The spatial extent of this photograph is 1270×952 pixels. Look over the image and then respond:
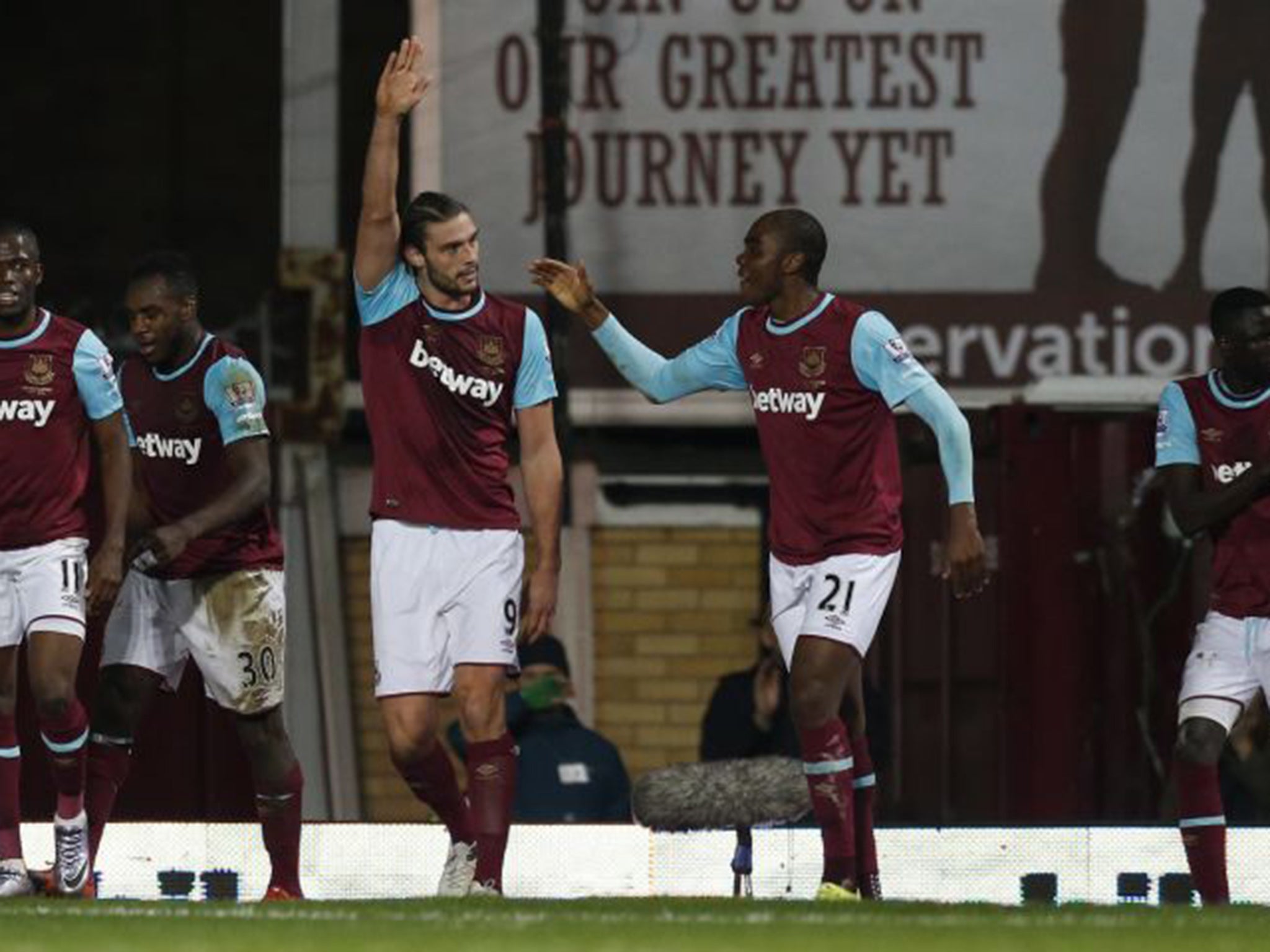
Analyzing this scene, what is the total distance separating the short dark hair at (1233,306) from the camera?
12812 millimetres

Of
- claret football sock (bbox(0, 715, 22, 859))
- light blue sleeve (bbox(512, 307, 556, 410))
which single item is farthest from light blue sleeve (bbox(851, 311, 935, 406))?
claret football sock (bbox(0, 715, 22, 859))

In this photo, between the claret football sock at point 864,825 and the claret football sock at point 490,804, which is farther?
the claret football sock at point 864,825

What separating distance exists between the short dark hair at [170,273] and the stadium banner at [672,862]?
2031 mm

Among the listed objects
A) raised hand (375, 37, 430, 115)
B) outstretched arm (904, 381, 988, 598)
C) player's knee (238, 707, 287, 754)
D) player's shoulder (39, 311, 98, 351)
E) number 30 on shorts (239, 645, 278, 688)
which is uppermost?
raised hand (375, 37, 430, 115)

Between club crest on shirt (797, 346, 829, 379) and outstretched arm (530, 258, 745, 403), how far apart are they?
357 millimetres

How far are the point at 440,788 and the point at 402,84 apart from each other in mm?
2056

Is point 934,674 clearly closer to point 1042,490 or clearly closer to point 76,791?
point 1042,490

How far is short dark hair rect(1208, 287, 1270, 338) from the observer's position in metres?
12.8

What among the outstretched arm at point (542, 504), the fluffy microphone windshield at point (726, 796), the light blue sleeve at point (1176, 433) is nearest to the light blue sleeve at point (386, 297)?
the outstretched arm at point (542, 504)

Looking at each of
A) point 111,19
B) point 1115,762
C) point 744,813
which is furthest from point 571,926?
point 111,19

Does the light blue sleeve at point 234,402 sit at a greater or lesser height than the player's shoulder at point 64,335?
lesser

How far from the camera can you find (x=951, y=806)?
1770 cm

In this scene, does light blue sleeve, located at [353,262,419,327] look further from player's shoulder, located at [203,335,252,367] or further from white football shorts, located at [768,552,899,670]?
white football shorts, located at [768,552,899,670]

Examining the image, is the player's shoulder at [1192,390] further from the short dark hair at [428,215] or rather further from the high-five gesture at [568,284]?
the short dark hair at [428,215]
